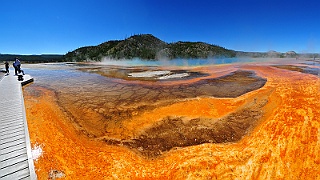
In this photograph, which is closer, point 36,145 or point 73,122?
point 36,145

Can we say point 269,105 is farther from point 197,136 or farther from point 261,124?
point 197,136

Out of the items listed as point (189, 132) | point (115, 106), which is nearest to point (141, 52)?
point (115, 106)

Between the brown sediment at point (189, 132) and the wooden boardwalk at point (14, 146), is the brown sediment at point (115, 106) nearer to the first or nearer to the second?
the brown sediment at point (189, 132)

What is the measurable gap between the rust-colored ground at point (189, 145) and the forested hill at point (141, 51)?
243ft

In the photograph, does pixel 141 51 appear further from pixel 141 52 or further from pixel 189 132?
pixel 189 132

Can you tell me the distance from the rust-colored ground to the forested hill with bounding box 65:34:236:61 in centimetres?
7396

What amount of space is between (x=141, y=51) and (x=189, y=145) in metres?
88.4

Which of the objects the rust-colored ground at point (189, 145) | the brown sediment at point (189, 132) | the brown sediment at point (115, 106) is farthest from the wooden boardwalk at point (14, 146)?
the brown sediment at point (189, 132)

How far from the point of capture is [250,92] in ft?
36.4

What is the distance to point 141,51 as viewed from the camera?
90.6 metres

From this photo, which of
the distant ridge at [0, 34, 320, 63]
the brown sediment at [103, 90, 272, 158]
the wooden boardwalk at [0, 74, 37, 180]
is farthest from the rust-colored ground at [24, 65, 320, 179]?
the distant ridge at [0, 34, 320, 63]

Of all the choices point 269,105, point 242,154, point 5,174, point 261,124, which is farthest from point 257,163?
point 5,174

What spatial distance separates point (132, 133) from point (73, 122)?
8.48 feet

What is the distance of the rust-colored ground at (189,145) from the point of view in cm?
423
